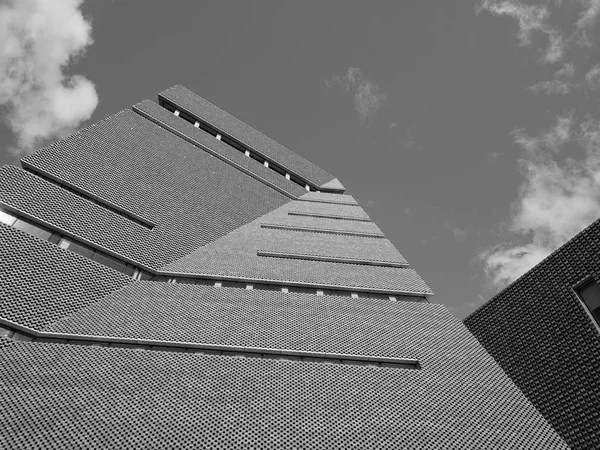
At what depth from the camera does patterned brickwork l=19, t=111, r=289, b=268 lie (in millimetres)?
20411

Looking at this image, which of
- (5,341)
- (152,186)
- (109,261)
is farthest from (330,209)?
(5,341)

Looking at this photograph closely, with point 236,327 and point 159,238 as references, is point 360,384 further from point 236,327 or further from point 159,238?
point 159,238

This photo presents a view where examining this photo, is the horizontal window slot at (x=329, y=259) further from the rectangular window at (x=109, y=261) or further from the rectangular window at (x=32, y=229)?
the rectangular window at (x=32, y=229)

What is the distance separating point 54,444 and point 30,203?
41.1 ft

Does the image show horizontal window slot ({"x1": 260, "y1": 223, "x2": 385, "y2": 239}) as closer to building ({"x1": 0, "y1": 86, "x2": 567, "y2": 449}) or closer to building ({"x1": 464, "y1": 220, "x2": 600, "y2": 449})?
building ({"x1": 0, "y1": 86, "x2": 567, "y2": 449})

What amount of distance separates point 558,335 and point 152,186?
22027mm

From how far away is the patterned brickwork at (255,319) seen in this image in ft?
50.4

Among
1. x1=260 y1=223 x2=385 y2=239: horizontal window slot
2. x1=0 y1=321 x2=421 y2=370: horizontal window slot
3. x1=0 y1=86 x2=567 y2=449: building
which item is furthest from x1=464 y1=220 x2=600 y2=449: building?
x1=260 y1=223 x2=385 y2=239: horizontal window slot

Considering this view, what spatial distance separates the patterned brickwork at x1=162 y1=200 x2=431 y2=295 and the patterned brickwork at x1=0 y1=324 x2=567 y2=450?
6.66 m

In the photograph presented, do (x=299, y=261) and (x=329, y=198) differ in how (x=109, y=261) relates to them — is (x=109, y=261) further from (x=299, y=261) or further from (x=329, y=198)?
(x=329, y=198)

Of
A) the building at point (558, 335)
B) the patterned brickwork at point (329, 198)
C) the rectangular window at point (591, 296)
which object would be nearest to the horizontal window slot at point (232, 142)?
the patterned brickwork at point (329, 198)

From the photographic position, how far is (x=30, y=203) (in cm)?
1883

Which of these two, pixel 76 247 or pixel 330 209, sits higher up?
pixel 330 209

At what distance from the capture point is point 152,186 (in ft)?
80.3
